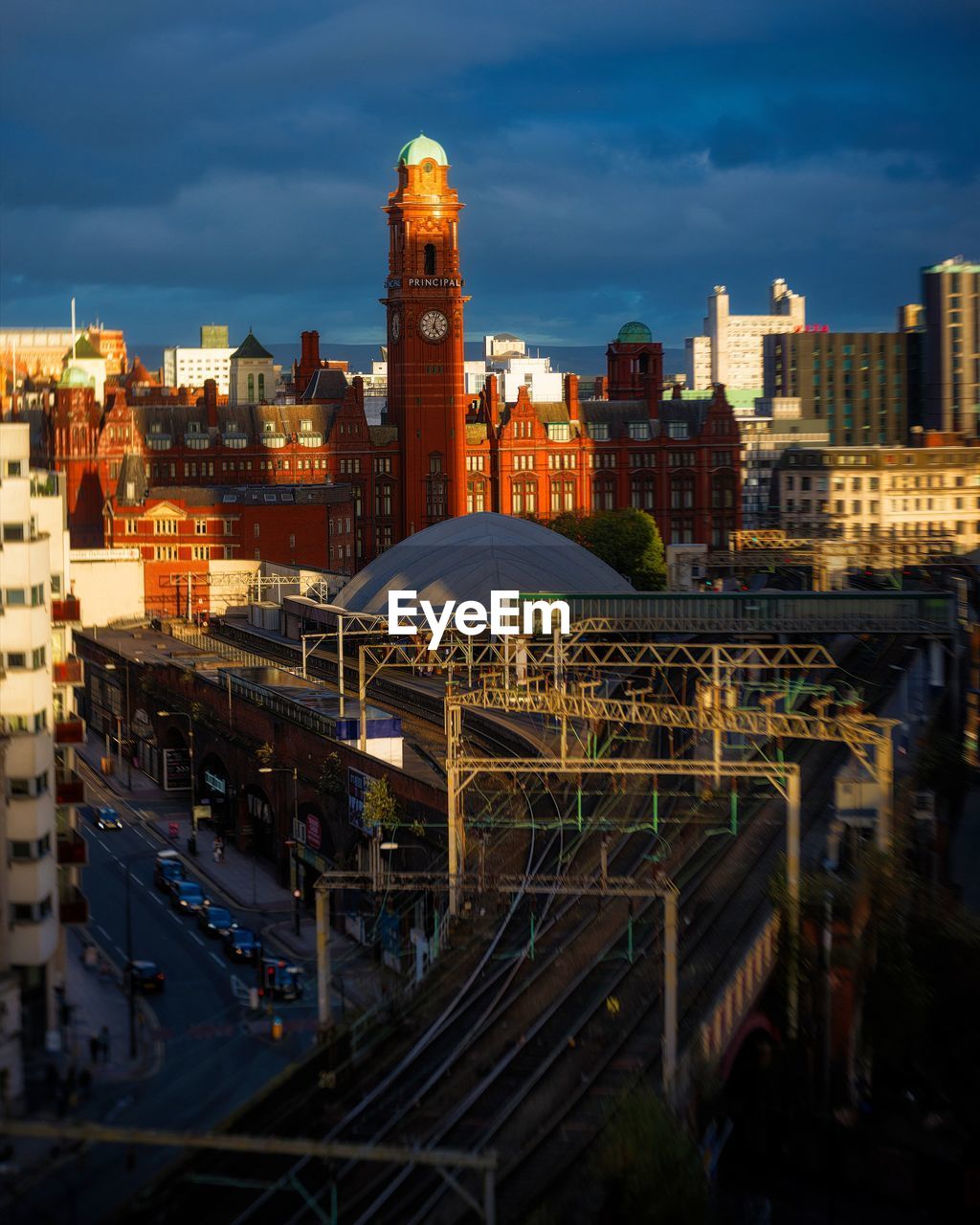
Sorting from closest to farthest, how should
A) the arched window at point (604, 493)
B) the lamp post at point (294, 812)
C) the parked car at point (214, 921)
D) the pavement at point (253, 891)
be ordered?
the pavement at point (253, 891) → the parked car at point (214, 921) → the lamp post at point (294, 812) → the arched window at point (604, 493)

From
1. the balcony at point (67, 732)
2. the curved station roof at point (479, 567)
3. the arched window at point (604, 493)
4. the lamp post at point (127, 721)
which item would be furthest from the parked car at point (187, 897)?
the arched window at point (604, 493)

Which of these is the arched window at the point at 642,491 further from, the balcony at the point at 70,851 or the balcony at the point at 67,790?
the balcony at the point at 70,851

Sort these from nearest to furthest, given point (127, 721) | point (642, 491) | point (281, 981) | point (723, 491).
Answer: point (281, 981) < point (127, 721) < point (723, 491) < point (642, 491)

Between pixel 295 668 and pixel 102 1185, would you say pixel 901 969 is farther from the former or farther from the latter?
pixel 295 668

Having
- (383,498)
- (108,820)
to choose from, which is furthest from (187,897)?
(383,498)

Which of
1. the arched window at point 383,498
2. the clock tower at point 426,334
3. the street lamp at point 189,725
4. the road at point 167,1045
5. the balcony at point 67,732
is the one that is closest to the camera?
the road at point 167,1045

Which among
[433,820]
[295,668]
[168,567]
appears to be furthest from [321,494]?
[433,820]

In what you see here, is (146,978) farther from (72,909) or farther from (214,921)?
(72,909)
